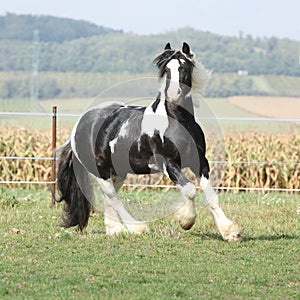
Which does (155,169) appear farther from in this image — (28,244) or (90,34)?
(90,34)

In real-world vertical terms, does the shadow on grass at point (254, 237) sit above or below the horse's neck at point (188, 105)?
below

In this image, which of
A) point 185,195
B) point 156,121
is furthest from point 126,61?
point 185,195

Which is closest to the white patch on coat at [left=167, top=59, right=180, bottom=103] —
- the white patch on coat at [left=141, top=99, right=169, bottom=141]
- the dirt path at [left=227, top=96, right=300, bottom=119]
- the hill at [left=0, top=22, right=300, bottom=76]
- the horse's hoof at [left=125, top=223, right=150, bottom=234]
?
the white patch on coat at [left=141, top=99, right=169, bottom=141]

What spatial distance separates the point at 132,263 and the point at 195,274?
72 cm

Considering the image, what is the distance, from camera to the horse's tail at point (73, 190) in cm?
931

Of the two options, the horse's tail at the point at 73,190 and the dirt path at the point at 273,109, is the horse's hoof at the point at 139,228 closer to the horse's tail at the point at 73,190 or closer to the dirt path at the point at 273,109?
the horse's tail at the point at 73,190

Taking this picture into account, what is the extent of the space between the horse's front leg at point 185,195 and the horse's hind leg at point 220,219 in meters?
0.19

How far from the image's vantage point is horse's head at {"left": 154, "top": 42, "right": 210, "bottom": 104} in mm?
7895

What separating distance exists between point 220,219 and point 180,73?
5.40 feet

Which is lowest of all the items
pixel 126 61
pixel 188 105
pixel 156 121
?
pixel 126 61

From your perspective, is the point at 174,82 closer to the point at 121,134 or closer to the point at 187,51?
the point at 187,51

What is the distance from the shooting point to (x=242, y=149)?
16.7 m

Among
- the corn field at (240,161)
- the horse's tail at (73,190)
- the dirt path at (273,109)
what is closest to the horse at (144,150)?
the horse's tail at (73,190)

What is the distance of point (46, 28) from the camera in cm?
14725
